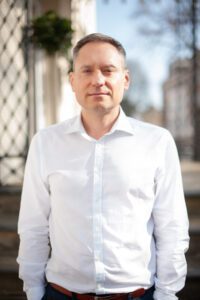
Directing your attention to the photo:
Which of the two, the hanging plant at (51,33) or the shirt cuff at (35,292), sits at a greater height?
the hanging plant at (51,33)

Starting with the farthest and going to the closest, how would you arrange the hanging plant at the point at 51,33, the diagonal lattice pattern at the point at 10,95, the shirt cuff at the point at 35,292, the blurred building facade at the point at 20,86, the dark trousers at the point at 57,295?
1. the hanging plant at the point at 51,33
2. the diagonal lattice pattern at the point at 10,95
3. the blurred building facade at the point at 20,86
4. the shirt cuff at the point at 35,292
5. the dark trousers at the point at 57,295

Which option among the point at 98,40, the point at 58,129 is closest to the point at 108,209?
the point at 58,129

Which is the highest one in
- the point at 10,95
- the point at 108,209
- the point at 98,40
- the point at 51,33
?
the point at 51,33

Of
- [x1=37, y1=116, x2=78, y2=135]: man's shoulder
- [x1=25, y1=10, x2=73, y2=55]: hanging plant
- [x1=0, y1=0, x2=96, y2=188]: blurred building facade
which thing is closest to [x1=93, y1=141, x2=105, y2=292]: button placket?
[x1=37, y1=116, x2=78, y2=135]: man's shoulder

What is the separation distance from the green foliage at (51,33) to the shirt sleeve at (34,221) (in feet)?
9.34

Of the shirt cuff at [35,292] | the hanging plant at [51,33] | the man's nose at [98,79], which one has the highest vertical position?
the hanging plant at [51,33]

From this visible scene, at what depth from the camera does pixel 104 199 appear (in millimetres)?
1530

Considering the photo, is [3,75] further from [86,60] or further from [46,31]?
[86,60]

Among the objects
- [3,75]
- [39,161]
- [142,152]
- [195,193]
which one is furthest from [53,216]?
[3,75]

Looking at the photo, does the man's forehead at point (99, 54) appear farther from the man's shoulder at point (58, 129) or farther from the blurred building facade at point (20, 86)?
the blurred building facade at point (20, 86)

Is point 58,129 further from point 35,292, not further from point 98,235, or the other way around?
point 35,292

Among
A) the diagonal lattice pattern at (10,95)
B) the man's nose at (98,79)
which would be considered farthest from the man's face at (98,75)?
the diagonal lattice pattern at (10,95)

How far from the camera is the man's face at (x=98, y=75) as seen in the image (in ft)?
4.94

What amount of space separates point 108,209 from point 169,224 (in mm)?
267
